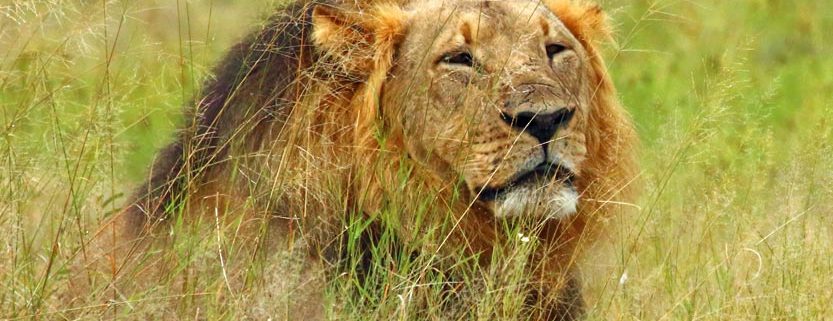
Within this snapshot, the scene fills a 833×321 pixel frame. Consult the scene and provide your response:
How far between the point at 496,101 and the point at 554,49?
0.39m

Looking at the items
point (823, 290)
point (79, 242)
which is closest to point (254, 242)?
point (79, 242)

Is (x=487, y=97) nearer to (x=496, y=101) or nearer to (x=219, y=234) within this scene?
(x=496, y=101)

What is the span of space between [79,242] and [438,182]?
1.10 metres

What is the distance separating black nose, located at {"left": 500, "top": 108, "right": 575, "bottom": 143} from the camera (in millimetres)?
4340

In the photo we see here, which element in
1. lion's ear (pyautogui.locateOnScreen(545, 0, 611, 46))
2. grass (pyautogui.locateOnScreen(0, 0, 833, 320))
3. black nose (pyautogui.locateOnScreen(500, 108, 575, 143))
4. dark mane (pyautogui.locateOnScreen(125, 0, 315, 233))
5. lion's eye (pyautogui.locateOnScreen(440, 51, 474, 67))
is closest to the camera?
grass (pyautogui.locateOnScreen(0, 0, 833, 320))

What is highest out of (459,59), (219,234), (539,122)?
(459,59)

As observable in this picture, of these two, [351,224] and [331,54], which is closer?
[351,224]

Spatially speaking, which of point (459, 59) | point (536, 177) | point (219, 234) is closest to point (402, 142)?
point (459, 59)

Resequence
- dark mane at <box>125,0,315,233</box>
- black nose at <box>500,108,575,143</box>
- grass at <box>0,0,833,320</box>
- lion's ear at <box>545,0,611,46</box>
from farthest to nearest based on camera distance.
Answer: lion's ear at <box>545,0,611,46</box> < dark mane at <box>125,0,315,233</box> < black nose at <box>500,108,575,143</box> < grass at <box>0,0,833,320</box>

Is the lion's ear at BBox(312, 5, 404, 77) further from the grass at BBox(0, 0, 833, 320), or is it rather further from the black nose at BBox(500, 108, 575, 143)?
the black nose at BBox(500, 108, 575, 143)

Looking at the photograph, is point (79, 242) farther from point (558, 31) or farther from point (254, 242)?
point (558, 31)

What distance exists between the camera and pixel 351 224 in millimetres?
4215

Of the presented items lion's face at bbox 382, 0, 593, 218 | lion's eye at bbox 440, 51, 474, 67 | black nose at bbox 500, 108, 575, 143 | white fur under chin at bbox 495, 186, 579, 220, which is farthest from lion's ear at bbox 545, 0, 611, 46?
white fur under chin at bbox 495, 186, 579, 220

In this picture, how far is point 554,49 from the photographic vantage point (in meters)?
4.72
